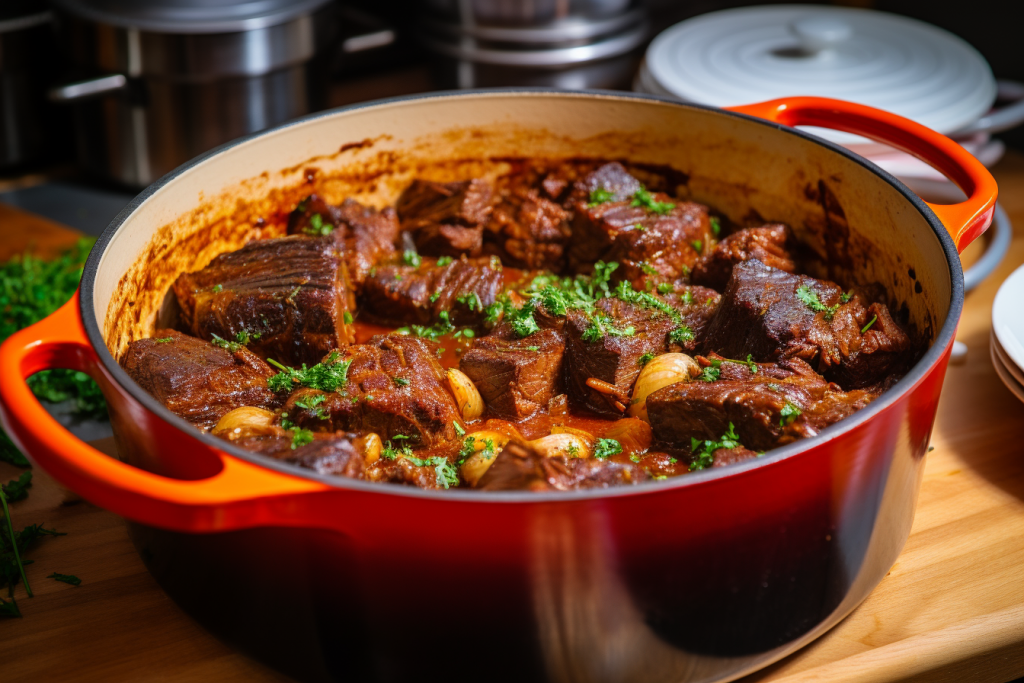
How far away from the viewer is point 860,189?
7.09 ft

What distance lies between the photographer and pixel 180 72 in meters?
3.05

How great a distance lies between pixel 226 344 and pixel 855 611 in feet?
4.83

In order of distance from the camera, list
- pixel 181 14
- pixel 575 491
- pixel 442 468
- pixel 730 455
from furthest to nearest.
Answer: pixel 181 14
pixel 442 468
pixel 730 455
pixel 575 491

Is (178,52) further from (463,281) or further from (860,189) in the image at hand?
(860,189)

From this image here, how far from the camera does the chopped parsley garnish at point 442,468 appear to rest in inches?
70.3

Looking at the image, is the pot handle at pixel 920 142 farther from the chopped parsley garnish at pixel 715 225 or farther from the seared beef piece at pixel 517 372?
the seared beef piece at pixel 517 372

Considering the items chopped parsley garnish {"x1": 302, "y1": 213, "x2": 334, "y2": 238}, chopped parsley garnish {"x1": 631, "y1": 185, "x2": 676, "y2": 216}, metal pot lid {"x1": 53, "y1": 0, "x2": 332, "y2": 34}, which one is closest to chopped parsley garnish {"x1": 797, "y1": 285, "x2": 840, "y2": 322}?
chopped parsley garnish {"x1": 631, "y1": 185, "x2": 676, "y2": 216}

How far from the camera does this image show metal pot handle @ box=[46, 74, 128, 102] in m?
2.94

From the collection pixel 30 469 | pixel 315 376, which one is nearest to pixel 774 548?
pixel 315 376

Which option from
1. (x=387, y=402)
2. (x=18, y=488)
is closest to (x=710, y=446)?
(x=387, y=402)

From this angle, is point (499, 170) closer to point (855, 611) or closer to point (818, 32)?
point (818, 32)

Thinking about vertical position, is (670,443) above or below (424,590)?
below

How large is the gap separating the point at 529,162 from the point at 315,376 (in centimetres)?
106

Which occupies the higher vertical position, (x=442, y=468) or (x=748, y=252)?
(x=748, y=252)
